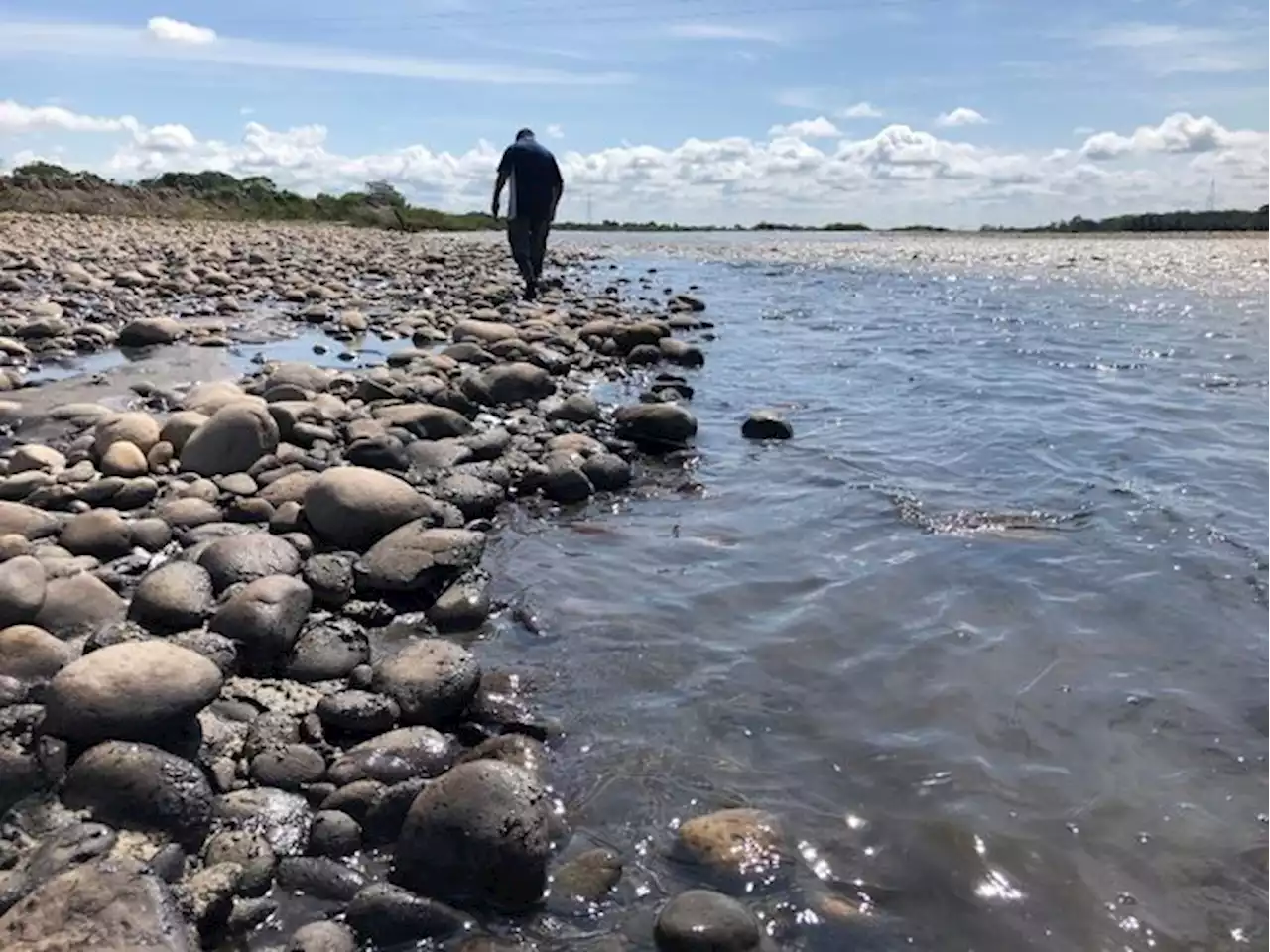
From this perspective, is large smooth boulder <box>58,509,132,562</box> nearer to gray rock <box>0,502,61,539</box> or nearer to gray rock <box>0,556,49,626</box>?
gray rock <box>0,502,61,539</box>

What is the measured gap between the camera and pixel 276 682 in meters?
4.21

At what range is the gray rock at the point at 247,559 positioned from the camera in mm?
4910

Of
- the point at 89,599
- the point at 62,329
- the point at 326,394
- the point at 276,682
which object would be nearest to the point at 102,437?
the point at 326,394

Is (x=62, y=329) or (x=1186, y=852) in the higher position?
(x=62, y=329)

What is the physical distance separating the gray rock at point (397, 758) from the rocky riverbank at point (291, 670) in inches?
0.4

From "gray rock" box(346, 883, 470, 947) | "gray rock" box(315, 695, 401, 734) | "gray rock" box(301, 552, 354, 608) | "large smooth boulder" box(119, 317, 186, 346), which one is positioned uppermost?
"large smooth boulder" box(119, 317, 186, 346)

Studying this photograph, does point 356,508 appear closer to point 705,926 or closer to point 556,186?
point 705,926

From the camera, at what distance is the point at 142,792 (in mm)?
3168

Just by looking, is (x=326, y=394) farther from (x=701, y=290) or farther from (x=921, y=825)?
(x=701, y=290)

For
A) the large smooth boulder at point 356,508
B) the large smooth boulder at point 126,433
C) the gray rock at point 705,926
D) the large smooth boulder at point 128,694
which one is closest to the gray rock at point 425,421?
the large smooth boulder at point 126,433

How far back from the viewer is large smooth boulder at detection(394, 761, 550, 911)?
3096mm

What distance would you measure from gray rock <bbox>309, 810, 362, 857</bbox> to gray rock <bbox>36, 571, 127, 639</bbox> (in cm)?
183

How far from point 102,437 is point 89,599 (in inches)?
104

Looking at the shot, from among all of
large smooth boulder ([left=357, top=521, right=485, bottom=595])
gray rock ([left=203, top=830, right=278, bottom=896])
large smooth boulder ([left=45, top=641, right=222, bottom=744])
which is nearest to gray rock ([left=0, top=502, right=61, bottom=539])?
large smooth boulder ([left=357, top=521, right=485, bottom=595])
